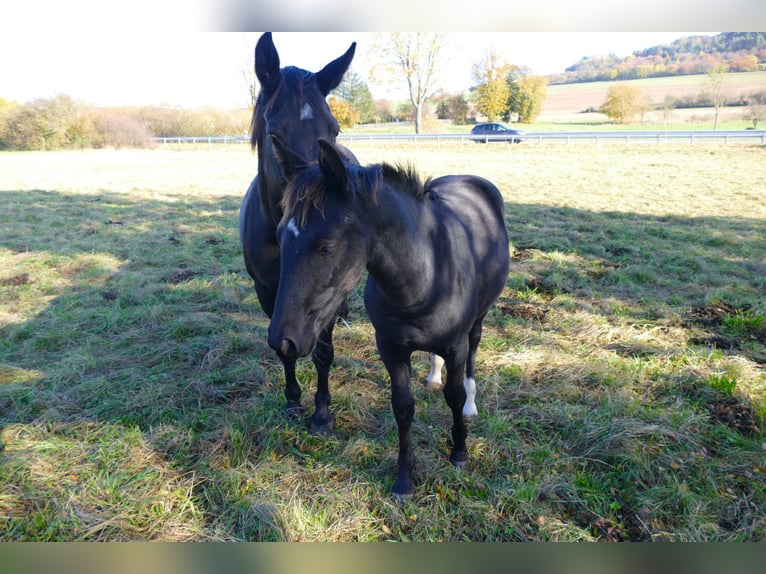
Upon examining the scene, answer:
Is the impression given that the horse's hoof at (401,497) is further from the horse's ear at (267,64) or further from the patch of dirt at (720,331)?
the patch of dirt at (720,331)

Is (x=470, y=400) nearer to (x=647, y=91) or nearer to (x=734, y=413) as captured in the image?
(x=734, y=413)

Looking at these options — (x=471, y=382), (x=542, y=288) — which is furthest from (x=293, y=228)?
(x=542, y=288)

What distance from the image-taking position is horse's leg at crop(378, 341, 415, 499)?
2.72 m

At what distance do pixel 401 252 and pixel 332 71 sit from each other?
1.65 meters

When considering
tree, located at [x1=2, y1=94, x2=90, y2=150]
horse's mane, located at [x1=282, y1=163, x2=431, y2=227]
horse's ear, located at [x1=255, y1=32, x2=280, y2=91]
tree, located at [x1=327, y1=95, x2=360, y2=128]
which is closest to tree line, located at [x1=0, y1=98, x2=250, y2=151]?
tree, located at [x1=2, y1=94, x2=90, y2=150]

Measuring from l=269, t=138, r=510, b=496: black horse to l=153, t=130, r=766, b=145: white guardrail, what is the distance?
19947 mm

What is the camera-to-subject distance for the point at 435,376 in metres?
3.99

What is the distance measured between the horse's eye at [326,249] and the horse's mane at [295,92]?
4.31ft

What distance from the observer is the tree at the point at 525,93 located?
2329 centimetres

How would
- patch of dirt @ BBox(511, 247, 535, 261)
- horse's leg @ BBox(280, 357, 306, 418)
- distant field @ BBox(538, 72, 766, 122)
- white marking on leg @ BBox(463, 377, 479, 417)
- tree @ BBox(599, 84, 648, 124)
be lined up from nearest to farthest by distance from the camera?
white marking on leg @ BBox(463, 377, 479, 417) < horse's leg @ BBox(280, 357, 306, 418) < patch of dirt @ BBox(511, 247, 535, 261) < distant field @ BBox(538, 72, 766, 122) < tree @ BBox(599, 84, 648, 124)

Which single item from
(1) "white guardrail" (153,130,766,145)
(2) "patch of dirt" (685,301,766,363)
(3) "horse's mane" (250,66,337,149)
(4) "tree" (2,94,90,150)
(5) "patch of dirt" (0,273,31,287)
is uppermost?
(4) "tree" (2,94,90,150)

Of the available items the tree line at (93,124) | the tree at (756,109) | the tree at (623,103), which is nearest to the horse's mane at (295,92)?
the tree line at (93,124)

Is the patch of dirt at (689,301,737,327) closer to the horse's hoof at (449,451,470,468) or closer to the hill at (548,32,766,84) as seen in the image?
the hill at (548,32,766,84)

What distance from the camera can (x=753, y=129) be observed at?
72.3 ft
